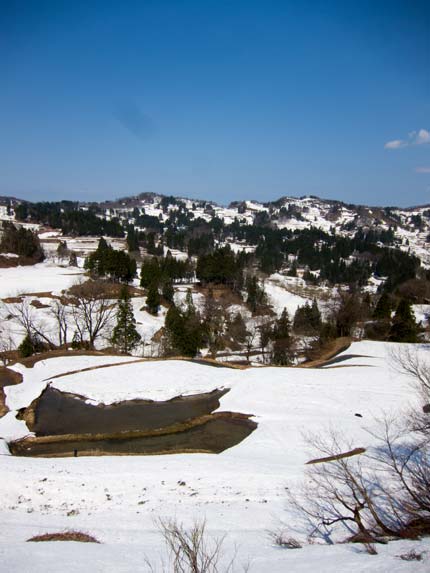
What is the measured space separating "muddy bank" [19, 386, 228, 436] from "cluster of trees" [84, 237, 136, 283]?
49.9 meters

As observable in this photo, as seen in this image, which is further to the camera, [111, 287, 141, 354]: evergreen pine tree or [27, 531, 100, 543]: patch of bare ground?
[111, 287, 141, 354]: evergreen pine tree

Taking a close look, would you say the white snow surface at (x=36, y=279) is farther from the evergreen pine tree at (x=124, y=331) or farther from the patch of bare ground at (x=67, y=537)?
the patch of bare ground at (x=67, y=537)

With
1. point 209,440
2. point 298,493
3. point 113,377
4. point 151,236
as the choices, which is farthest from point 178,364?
point 151,236

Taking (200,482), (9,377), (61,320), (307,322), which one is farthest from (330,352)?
(61,320)

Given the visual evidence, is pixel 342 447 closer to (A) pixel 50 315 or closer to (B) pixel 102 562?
(B) pixel 102 562

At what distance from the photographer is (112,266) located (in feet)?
222

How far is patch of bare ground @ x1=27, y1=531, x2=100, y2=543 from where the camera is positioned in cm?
764

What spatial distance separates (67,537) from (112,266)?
63151mm

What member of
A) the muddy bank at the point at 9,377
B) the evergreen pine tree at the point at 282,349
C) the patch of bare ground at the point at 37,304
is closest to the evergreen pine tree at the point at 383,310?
the evergreen pine tree at the point at 282,349

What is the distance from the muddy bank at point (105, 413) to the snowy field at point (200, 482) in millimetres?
645

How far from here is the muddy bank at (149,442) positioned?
45.7 ft

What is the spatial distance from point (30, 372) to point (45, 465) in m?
13.4

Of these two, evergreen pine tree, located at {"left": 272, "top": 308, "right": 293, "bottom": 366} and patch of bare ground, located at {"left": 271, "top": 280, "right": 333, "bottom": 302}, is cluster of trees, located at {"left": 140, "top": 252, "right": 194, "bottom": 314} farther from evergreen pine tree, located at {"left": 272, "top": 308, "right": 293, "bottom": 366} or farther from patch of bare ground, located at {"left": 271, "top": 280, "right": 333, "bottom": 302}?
patch of bare ground, located at {"left": 271, "top": 280, "right": 333, "bottom": 302}

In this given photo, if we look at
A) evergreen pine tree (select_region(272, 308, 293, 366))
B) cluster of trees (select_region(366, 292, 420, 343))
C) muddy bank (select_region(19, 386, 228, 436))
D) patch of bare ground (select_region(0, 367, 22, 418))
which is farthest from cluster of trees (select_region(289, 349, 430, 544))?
cluster of trees (select_region(366, 292, 420, 343))
